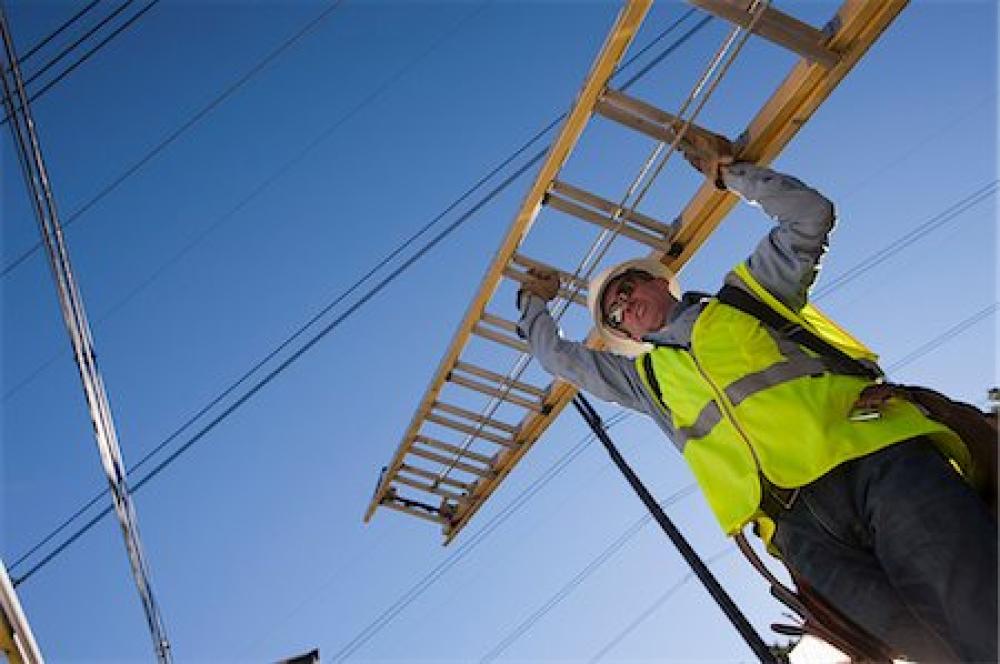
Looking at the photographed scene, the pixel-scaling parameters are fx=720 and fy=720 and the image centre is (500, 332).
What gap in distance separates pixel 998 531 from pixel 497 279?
12.4 ft

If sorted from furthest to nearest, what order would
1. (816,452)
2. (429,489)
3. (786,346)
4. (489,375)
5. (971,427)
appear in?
1. (429,489)
2. (489,375)
3. (786,346)
4. (816,452)
5. (971,427)

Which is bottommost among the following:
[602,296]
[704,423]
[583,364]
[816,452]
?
[816,452]

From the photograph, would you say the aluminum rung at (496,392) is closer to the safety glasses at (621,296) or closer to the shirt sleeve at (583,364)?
the shirt sleeve at (583,364)

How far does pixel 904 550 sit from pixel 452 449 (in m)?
5.25

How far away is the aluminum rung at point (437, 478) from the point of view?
24.5 ft

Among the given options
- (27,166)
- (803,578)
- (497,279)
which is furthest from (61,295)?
(803,578)

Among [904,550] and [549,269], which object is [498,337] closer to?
[549,269]

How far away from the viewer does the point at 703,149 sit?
4336mm

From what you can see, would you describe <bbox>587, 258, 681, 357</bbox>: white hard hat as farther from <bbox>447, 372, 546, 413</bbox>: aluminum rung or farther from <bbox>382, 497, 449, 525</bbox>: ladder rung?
<bbox>382, 497, 449, 525</bbox>: ladder rung

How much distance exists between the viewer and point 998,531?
2.08 metres

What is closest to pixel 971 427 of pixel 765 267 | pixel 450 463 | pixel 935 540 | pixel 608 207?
pixel 935 540

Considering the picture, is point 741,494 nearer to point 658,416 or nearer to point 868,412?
point 868,412

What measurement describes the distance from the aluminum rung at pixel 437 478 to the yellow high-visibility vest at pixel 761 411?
4.72 metres

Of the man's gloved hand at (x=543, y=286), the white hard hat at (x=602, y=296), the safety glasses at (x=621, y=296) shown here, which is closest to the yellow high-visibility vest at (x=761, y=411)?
the safety glasses at (x=621, y=296)
